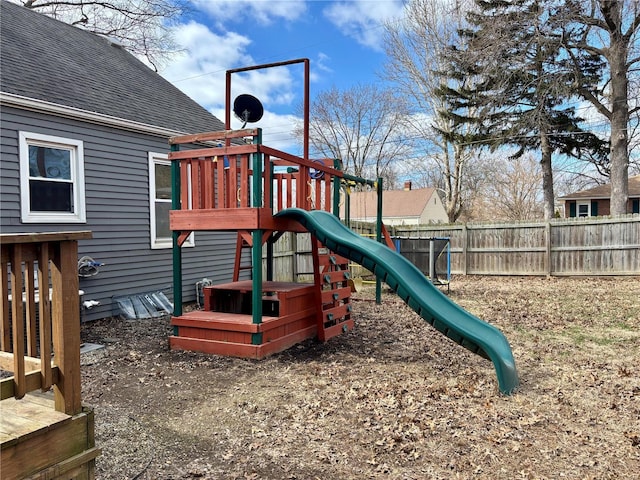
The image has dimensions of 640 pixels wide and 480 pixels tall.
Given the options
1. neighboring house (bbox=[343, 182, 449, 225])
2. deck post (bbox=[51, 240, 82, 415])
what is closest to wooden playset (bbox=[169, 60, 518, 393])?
deck post (bbox=[51, 240, 82, 415])

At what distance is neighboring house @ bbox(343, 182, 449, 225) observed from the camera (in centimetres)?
3209

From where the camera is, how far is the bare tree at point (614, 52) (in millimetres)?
12828

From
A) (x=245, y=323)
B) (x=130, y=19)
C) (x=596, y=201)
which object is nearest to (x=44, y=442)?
(x=245, y=323)

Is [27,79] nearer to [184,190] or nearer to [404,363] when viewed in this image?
[184,190]

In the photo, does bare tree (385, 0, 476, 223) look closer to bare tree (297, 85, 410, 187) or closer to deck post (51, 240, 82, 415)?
bare tree (297, 85, 410, 187)

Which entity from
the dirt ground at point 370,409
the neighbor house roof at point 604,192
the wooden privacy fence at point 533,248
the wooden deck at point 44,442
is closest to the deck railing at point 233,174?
the dirt ground at point 370,409

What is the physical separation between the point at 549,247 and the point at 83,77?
38.7 feet

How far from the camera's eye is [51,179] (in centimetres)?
615

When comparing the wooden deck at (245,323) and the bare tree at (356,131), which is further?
the bare tree at (356,131)

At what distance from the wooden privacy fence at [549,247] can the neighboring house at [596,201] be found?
10.7 metres

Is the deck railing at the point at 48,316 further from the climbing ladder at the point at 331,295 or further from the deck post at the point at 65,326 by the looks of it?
the climbing ladder at the point at 331,295

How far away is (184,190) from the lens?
17.4 feet

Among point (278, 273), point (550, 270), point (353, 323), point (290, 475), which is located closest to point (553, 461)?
point (290, 475)

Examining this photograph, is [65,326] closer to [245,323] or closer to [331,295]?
[245,323]
